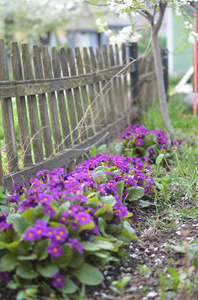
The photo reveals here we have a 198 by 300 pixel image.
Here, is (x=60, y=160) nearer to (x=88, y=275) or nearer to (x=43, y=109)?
(x=43, y=109)

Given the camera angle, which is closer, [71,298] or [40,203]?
[71,298]

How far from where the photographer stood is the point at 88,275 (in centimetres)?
191

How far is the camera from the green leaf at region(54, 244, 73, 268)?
6.04ft

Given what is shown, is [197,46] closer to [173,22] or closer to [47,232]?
[47,232]

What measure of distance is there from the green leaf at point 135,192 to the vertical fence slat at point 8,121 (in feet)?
3.07

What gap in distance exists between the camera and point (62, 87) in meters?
3.76

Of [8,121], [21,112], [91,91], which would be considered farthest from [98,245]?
[91,91]

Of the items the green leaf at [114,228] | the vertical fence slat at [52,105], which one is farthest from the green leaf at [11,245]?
the vertical fence slat at [52,105]

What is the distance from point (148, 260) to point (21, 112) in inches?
63.2

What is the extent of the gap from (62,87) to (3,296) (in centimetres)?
Result: 233

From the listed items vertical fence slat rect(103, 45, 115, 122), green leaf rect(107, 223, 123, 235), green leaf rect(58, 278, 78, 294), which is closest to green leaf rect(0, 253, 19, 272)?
green leaf rect(58, 278, 78, 294)

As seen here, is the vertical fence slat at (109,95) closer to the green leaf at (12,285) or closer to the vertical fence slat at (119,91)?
the vertical fence slat at (119,91)

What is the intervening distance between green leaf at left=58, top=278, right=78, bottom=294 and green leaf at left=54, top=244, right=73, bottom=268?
0.09 metres

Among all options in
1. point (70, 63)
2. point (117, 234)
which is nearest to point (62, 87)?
point (70, 63)
